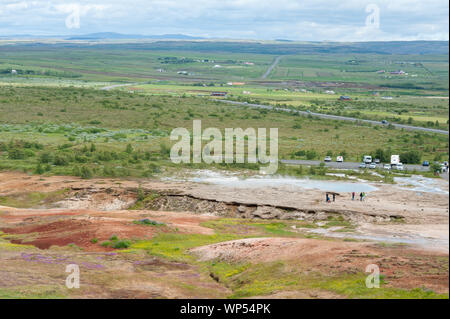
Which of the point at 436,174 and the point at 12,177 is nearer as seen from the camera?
the point at 12,177

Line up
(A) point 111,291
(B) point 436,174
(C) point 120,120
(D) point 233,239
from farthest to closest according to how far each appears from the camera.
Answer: (C) point 120,120 < (B) point 436,174 < (D) point 233,239 < (A) point 111,291

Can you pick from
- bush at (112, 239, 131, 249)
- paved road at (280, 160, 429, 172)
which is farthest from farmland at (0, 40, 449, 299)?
paved road at (280, 160, 429, 172)

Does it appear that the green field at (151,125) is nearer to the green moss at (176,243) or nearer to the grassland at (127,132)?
the grassland at (127,132)

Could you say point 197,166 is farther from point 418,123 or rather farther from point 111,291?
point 418,123
